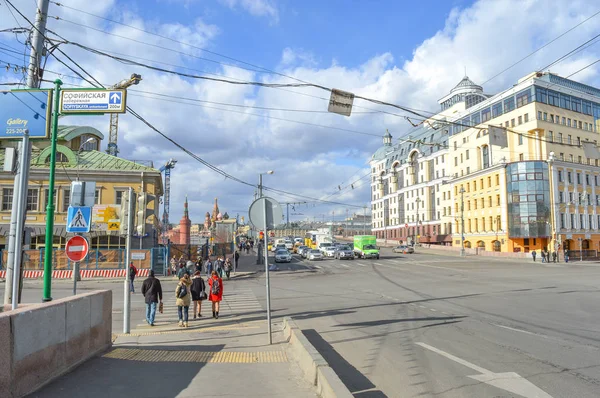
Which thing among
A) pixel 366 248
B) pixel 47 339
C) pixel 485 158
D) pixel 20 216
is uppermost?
pixel 485 158

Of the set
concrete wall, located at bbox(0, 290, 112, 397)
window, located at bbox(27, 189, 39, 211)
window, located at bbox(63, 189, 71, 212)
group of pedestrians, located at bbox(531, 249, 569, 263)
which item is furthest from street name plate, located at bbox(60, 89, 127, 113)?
group of pedestrians, located at bbox(531, 249, 569, 263)

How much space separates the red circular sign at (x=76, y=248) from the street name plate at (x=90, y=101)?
3.16 meters

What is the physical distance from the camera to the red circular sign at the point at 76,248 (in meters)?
11.1

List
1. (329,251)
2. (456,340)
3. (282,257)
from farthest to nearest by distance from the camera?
(329,251)
(282,257)
(456,340)

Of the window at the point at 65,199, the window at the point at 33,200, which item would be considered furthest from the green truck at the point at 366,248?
the window at the point at 33,200

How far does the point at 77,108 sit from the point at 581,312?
1488 cm

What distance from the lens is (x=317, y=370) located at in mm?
6352

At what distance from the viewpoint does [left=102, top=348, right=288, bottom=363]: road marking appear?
Result: 808 centimetres

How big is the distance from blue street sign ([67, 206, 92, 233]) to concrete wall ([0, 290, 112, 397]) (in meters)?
3.43

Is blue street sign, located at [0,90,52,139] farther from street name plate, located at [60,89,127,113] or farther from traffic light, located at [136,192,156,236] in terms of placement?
traffic light, located at [136,192,156,236]

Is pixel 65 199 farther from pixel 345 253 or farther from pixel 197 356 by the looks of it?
pixel 197 356

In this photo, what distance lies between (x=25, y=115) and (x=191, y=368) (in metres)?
7.36

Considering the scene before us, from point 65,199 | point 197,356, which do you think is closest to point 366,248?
point 65,199

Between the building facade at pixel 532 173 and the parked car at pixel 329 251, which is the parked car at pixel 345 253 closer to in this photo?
the parked car at pixel 329 251
